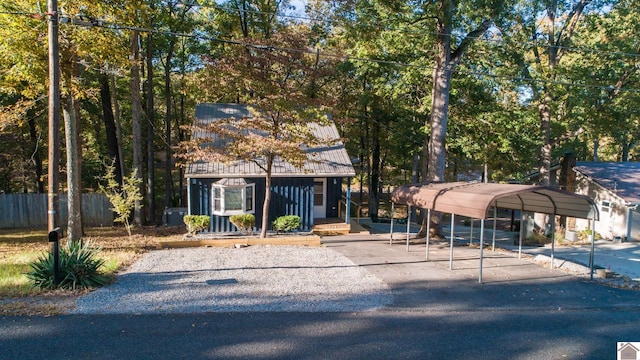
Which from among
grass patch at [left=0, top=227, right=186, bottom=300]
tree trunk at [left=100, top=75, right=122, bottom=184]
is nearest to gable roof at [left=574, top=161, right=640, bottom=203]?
grass patch at [left=0, top=227, right=186, bottom=300]

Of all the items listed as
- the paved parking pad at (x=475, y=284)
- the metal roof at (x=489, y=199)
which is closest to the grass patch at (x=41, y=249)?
the paved parking pad at (x=475, y=284)

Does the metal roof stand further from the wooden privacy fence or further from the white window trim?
the wooden privacy fence

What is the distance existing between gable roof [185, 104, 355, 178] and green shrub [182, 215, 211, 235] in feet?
4.91

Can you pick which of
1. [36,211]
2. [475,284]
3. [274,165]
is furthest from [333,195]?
[36,211]

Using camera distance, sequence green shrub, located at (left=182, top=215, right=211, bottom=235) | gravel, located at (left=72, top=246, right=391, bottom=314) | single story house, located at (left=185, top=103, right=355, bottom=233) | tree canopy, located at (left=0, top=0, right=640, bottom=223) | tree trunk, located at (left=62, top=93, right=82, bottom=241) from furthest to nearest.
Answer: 1. single story house, located at (left=185, top=103, right=355, bottom=233)
2. green shrub, located at (left=182, top=215, right=211, bottom=235)
3. tree canopy, located at (left=0, top=0, right=640, bottom=223)
4. tree trunk, located at (left=62, top=93, right=82, bottom=241)
5. gravel, located at (left=72, top=246, right=391, bottom=314)

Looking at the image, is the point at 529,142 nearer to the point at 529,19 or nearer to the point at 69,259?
the point at 529,19

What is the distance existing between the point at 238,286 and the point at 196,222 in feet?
21.4

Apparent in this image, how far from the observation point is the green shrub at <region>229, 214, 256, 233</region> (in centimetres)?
1444

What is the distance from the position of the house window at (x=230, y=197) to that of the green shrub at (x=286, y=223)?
133 centimetres

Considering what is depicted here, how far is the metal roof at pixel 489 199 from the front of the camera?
9078mm

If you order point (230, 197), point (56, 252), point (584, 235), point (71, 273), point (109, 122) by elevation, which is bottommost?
point (584, 235)

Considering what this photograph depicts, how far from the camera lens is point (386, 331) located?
6117 mm

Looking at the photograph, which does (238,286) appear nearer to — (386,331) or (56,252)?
(386,331)

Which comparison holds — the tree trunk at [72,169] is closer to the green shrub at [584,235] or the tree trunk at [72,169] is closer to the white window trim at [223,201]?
the white window trim at [223,201]
